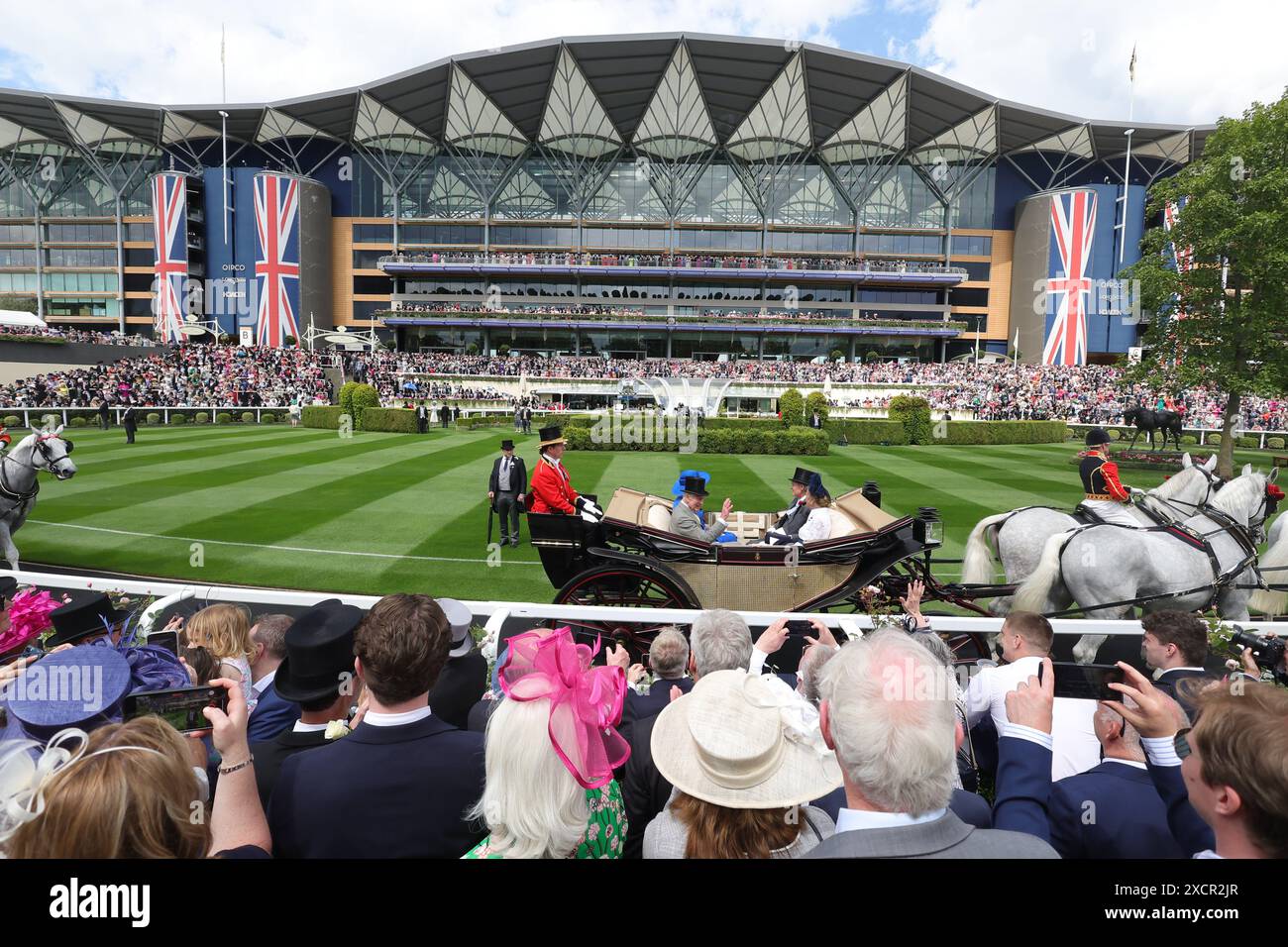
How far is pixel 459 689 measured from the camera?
3.31m

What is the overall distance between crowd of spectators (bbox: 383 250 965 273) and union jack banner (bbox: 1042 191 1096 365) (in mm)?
9048

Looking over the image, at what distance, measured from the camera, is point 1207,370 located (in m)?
20.2

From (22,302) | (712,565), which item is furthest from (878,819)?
(22,302)

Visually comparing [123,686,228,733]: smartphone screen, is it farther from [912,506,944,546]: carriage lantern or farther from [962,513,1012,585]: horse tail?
[962,513,1012,585]: horse tail

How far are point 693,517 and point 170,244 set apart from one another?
2937 inches

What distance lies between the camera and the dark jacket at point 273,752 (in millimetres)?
2309

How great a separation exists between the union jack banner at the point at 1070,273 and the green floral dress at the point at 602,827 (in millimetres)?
71892

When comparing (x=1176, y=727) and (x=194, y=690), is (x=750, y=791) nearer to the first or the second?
(x=1176, y=727)

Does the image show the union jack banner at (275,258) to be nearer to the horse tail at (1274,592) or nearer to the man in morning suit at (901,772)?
the horse tail at (1274,592)

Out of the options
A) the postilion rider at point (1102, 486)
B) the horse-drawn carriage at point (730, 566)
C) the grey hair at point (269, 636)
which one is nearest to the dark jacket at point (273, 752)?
the grey hair at point (269, 636)

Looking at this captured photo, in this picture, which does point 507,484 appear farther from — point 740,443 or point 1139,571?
point 740,443

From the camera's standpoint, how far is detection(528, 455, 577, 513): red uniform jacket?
24.5 feet
